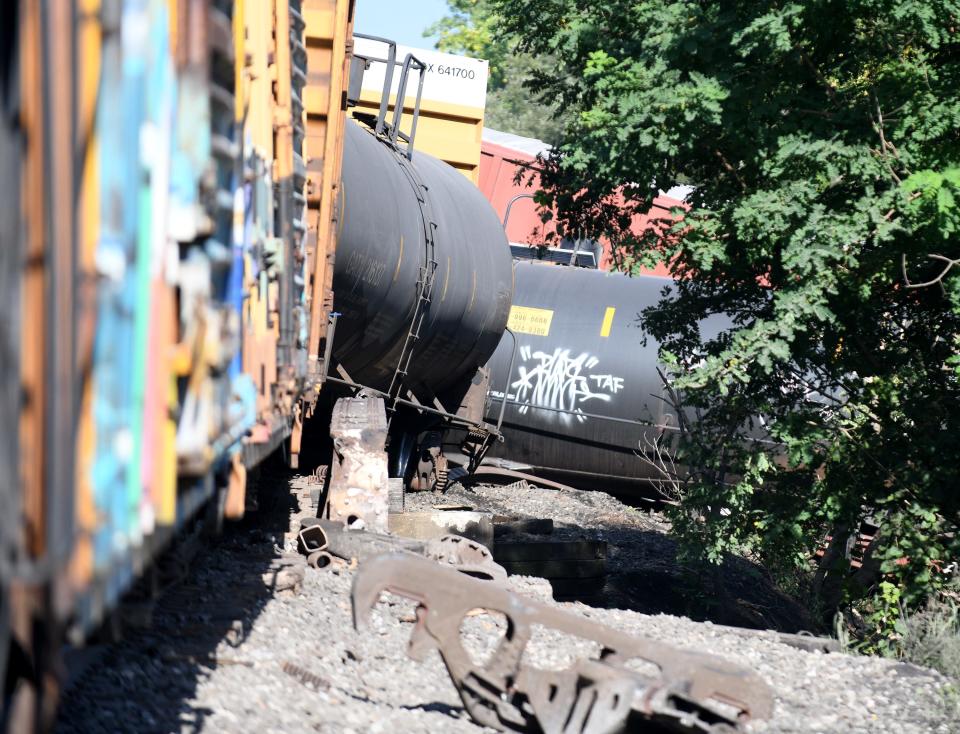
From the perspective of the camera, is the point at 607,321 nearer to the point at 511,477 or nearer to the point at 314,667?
the point at 511,477

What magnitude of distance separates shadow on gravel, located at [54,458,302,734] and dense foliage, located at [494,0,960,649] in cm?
391

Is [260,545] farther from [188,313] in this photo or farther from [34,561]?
[34,561]

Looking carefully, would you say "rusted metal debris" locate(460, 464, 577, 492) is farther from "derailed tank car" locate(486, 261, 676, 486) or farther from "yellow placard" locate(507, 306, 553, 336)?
"yellow placard" locate(507, 306, 553, 336)

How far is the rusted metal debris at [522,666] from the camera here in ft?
15.9

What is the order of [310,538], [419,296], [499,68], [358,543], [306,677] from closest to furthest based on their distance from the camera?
[306,677] → [358,543] → [310,538] → [419,296] → [499,68]

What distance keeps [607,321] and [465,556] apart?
297 inches

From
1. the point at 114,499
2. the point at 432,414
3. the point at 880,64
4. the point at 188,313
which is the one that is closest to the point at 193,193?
the point at 188,313

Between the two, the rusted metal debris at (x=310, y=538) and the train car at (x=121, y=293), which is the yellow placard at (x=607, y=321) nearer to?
the rusted metal debris at (x=310, y=538)

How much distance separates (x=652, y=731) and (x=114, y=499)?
325cm

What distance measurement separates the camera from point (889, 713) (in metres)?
6.00

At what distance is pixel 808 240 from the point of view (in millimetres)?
8055

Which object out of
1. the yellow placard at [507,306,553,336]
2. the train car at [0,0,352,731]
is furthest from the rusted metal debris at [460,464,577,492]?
the train car at [0,0,352,731]

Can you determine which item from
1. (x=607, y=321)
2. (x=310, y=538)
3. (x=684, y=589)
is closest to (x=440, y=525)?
(x=310, y=538)

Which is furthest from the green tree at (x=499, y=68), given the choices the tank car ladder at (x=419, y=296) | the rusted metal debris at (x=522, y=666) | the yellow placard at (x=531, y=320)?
the rusted metal debris at (x=522, y=666)
